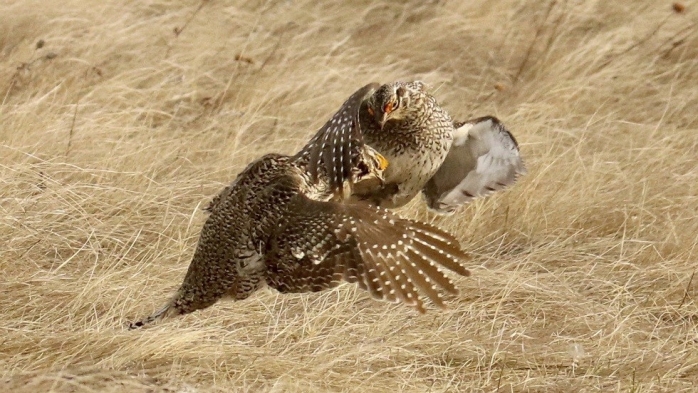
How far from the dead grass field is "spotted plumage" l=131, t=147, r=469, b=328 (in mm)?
249

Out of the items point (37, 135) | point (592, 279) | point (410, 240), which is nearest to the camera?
point (410, 240)

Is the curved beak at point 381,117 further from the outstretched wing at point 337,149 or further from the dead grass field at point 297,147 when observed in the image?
the dead grass field at point 297,147

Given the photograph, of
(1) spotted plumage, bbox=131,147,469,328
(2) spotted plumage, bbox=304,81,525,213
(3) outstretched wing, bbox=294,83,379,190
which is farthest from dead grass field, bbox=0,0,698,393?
(3) outstretched wing, bbox=294,83,379,190

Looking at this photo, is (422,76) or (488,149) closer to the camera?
(488,149)

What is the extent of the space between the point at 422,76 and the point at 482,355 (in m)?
2.84

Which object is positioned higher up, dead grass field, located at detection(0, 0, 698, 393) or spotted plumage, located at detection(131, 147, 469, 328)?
spotted plumage, located at detection(131, 147, 469, 328)

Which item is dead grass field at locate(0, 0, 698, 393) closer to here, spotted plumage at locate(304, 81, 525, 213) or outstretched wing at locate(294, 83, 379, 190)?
spotted plumage at locate(304, 81, 525, 213)

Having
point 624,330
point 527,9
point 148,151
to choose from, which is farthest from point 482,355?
point 527,9

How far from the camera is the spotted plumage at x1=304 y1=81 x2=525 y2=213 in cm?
474

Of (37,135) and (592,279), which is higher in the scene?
(37,135)

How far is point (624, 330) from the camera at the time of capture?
491 centimetres

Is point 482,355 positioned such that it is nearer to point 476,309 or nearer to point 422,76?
point 476,309

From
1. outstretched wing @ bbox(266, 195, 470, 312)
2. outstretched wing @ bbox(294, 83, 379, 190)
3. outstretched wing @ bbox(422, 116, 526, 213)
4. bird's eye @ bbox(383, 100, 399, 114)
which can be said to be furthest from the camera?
outstretched wing @ bbox(422, 116, 526, 213)

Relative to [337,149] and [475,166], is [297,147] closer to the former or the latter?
[475,166]
